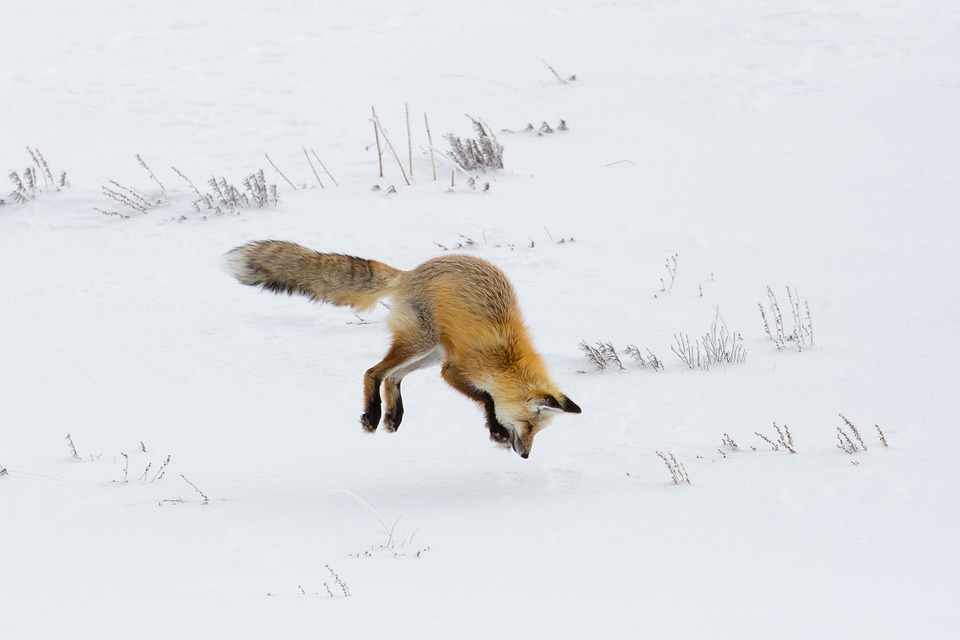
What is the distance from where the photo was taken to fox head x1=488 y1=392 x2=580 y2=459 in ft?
18.0

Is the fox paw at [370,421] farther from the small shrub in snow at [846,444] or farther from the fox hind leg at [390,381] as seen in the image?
the small shrub in snow at [846,444]

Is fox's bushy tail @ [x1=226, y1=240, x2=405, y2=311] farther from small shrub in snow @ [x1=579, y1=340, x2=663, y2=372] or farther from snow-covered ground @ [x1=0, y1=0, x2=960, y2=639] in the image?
small shrub in snow @ [x1=579, y1=340, x2=663, y2=372]

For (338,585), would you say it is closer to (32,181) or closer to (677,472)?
(677,472)

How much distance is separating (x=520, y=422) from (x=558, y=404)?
15.9 inches

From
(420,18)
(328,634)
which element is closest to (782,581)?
(328,634)

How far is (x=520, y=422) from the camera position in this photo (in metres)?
5.56

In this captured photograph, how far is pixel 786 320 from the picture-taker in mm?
7543

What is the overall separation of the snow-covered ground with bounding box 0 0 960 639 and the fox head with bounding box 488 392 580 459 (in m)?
0.24

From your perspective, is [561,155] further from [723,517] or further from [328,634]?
[328,634]


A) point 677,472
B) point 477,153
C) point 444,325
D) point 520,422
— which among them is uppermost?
point 477,153

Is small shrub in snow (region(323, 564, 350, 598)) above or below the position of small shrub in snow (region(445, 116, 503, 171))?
below

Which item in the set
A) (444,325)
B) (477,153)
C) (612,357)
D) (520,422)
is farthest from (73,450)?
(477,153)

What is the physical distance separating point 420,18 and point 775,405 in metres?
10.9

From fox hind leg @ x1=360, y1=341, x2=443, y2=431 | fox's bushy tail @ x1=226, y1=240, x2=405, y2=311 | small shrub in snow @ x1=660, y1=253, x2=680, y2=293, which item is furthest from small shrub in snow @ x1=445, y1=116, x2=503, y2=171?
fox hind leg @ x1=360, y1=341, x2=443, y2=431
